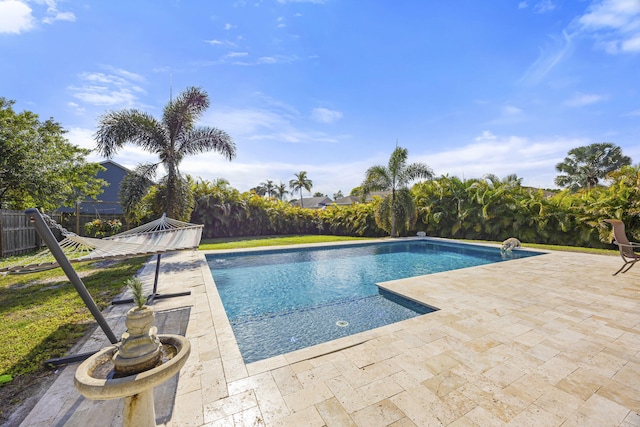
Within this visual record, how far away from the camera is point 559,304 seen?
4715mm

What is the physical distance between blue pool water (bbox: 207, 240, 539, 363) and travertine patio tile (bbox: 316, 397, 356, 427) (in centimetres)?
185

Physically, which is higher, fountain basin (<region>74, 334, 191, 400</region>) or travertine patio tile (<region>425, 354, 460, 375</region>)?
fountain basin (<region>74, 334, 191, 400</region>)

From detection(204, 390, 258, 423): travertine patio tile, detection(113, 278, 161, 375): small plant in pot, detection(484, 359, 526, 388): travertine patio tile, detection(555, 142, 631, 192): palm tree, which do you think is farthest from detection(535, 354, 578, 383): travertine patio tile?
detection(555, 142, 631, 192): palm tree

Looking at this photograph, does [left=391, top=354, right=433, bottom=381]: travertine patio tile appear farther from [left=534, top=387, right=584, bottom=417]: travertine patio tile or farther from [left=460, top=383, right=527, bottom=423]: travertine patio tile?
[left=534, top=387, right=584, bottom=417]: travertine patio tile

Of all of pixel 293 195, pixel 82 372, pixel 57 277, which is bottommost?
pixel 57 277

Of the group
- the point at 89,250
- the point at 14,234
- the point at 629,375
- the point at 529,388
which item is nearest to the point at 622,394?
the point at 629,375

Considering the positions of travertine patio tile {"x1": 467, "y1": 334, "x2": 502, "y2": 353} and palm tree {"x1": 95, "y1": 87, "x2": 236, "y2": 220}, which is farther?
palm tree {"x1": 95, "y1": 87, "x2": 236, "y2": 220}

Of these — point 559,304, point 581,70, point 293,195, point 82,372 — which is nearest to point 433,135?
point 581,70

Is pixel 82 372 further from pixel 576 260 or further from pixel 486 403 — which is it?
pixel 576 260

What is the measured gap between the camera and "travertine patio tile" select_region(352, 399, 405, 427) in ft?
6.82

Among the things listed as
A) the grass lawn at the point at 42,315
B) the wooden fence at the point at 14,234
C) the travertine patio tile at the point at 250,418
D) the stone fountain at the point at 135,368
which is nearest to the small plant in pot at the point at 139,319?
the stone fountain at the point at 135,368

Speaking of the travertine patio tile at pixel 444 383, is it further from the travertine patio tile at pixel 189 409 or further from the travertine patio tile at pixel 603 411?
the travertine patio tile at pixel 189 409

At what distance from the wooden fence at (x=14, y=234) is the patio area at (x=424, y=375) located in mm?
9374

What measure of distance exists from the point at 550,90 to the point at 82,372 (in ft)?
46.3
